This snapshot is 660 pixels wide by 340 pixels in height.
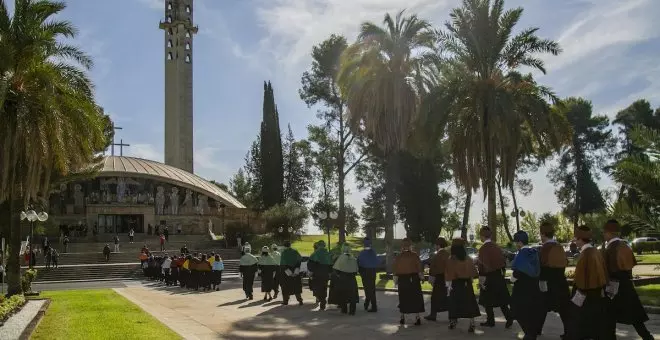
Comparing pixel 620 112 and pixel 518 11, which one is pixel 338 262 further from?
pixel 620 112

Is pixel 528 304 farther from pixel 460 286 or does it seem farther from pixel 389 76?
pixel 389 76

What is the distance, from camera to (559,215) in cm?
5581

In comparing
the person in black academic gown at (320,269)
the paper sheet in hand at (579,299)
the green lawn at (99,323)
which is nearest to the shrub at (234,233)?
the green lawn at (99,323)

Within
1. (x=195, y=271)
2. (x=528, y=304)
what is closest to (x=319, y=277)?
(x=528, y=304)

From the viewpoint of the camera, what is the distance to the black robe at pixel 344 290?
542 inches

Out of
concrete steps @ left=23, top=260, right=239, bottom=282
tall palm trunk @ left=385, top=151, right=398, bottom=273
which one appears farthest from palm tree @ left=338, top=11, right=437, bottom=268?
concrete steps @ left=23, top=260, right=239, bottom=282

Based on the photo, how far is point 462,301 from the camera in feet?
34.9

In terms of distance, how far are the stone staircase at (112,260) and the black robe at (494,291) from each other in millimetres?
26030

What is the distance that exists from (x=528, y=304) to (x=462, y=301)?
1445 millimetres

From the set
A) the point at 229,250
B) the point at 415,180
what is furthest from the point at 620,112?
the point at 229,250

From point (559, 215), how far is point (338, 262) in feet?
151

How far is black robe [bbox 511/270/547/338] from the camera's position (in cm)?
927

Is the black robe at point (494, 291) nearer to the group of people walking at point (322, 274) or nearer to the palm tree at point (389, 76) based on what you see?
the group of people walking at point (322, 274)

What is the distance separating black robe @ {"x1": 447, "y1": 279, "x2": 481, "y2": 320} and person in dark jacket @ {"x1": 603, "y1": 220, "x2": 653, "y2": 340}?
225 centimetres
